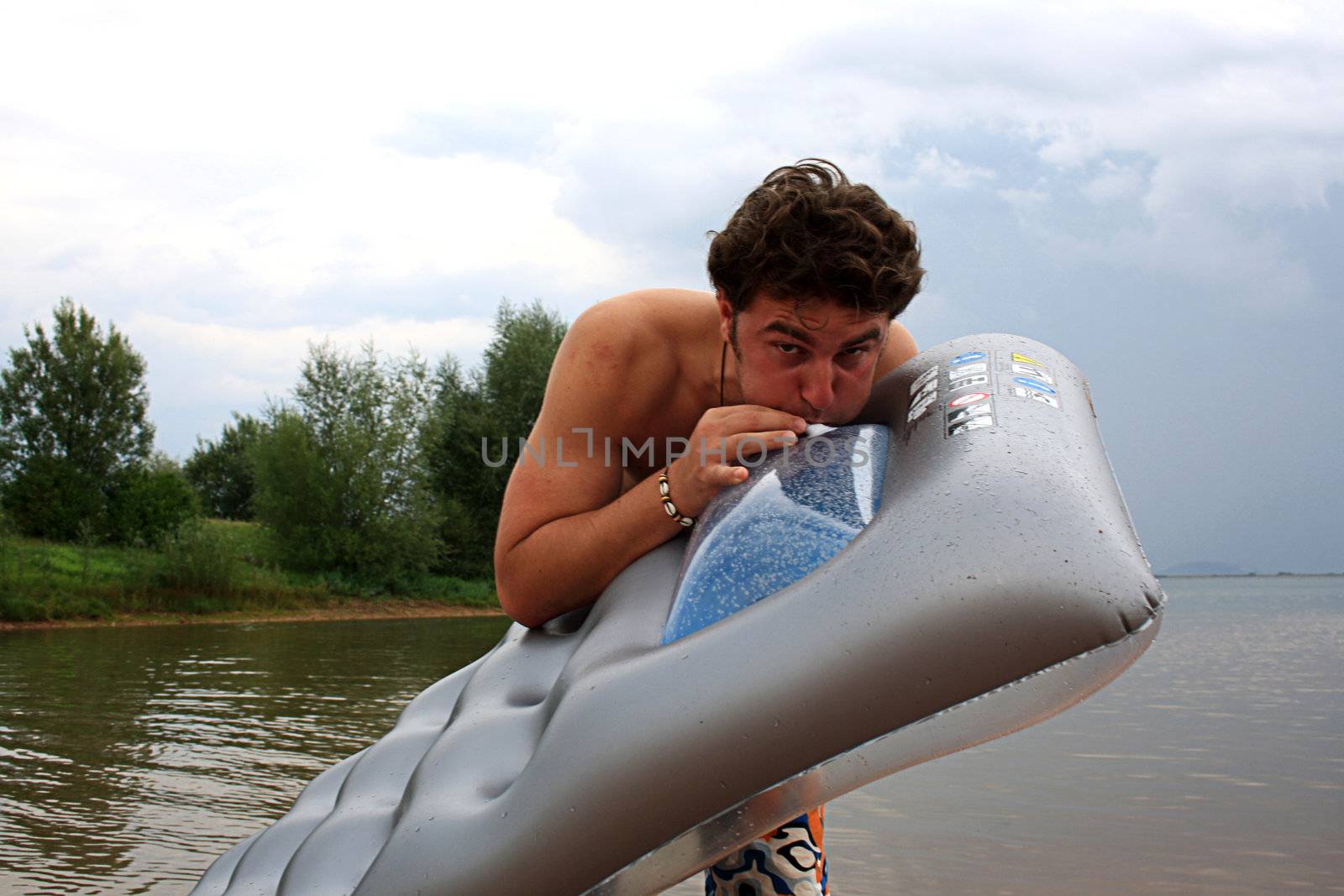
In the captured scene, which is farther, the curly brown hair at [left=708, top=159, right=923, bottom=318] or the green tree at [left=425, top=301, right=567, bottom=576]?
the green tree at [left=425, top=301, right=567, bottom=576]

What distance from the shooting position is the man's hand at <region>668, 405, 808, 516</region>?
177 cm

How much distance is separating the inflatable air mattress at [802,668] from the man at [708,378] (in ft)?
0.71

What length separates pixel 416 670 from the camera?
11.5 metres

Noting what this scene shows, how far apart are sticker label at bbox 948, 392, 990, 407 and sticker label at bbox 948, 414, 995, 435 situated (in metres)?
0.07

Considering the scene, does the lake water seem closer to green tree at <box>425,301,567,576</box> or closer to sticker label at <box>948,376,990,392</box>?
sticker label at <box>948,376,990,392</box>

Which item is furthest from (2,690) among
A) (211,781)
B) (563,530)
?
(563,530)

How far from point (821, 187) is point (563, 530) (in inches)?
29.7

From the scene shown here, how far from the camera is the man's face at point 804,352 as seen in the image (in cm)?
173

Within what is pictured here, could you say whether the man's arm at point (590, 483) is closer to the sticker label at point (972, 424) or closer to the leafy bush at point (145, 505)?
the sticker label at point (972, 424)

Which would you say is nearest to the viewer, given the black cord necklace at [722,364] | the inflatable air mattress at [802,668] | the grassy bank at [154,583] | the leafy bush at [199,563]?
the inflatable air mattress at [802,668]

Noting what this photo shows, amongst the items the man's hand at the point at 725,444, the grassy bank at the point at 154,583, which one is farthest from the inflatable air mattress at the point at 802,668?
the grassy bank at the point at 154,583

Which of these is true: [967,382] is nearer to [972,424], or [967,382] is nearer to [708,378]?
[972,424]

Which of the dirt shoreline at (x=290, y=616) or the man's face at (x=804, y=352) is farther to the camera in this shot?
the dirt shoreline at (x=290, y=616)

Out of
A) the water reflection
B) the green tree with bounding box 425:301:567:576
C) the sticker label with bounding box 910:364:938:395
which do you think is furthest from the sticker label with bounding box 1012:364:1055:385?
the green tree with bounding box 425:301:567:576
